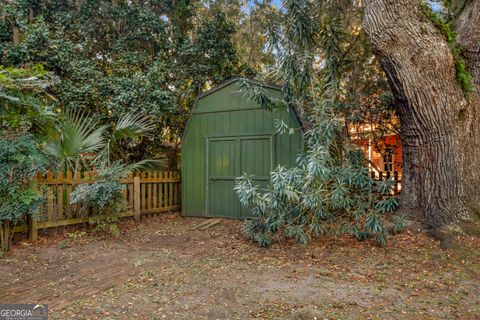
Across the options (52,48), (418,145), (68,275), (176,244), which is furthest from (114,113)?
(418,145)

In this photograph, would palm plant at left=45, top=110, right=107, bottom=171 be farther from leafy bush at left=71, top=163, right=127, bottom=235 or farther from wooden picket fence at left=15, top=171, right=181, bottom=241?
leafy bush at left=71, top=163, right=127, bottom=235

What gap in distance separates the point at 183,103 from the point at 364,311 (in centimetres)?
706

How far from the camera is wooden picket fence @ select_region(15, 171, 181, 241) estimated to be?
519cm

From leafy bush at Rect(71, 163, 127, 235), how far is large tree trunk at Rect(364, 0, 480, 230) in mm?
4149

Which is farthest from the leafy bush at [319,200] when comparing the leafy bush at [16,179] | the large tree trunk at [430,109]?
the leafy bush at [16,179]

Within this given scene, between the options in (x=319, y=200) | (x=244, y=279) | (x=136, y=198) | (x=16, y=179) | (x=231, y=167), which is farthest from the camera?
(x=231, y=167)

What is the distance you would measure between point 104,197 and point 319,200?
123 inches

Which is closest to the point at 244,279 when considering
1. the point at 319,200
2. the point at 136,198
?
the point at 319,200

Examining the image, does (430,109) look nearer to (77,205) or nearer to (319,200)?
(319,200)

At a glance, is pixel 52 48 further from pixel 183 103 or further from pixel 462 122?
pixel 462 122

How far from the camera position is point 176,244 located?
17.3 ft

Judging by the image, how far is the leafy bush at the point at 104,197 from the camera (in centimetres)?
526

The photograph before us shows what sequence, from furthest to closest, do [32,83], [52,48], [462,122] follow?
[52,48], [32,83], [462,122]

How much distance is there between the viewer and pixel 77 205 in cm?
563
